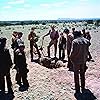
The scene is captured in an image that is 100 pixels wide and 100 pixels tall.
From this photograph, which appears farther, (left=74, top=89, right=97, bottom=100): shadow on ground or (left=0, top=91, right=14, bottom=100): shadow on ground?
(left=74, top=89, right=97, bottom=100): shadow on ground

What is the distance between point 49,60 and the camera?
1473 cm

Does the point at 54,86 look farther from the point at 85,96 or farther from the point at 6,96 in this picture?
the point at 6,96

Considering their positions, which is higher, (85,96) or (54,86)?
(54,86)

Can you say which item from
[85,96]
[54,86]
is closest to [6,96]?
[54,86]

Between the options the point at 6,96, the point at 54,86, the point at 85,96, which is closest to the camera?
the point at 6,96

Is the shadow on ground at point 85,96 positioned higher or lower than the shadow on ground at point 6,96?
lower

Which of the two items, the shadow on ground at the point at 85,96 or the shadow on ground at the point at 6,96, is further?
the shadow on ground at the point at 85,96

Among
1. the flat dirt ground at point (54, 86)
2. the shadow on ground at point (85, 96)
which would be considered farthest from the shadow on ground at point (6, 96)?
the shadow on ground at point (85, 96)

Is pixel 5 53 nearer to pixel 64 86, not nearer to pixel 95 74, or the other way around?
pixel 64 86

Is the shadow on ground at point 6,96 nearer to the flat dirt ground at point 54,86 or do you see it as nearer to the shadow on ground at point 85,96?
the flat dirt ground at point 54,86

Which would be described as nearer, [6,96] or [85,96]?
[6,96]

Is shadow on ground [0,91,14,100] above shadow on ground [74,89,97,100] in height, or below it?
above

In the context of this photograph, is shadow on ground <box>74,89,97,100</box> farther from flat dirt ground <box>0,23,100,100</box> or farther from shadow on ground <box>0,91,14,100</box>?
shadow on ground <box>0,91,14,100</box>

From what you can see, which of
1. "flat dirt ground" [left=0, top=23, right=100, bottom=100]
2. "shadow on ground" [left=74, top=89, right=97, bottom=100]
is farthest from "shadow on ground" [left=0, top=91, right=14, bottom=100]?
"shadow on ground" [left=74, top=89, right=97, bottom=100]
